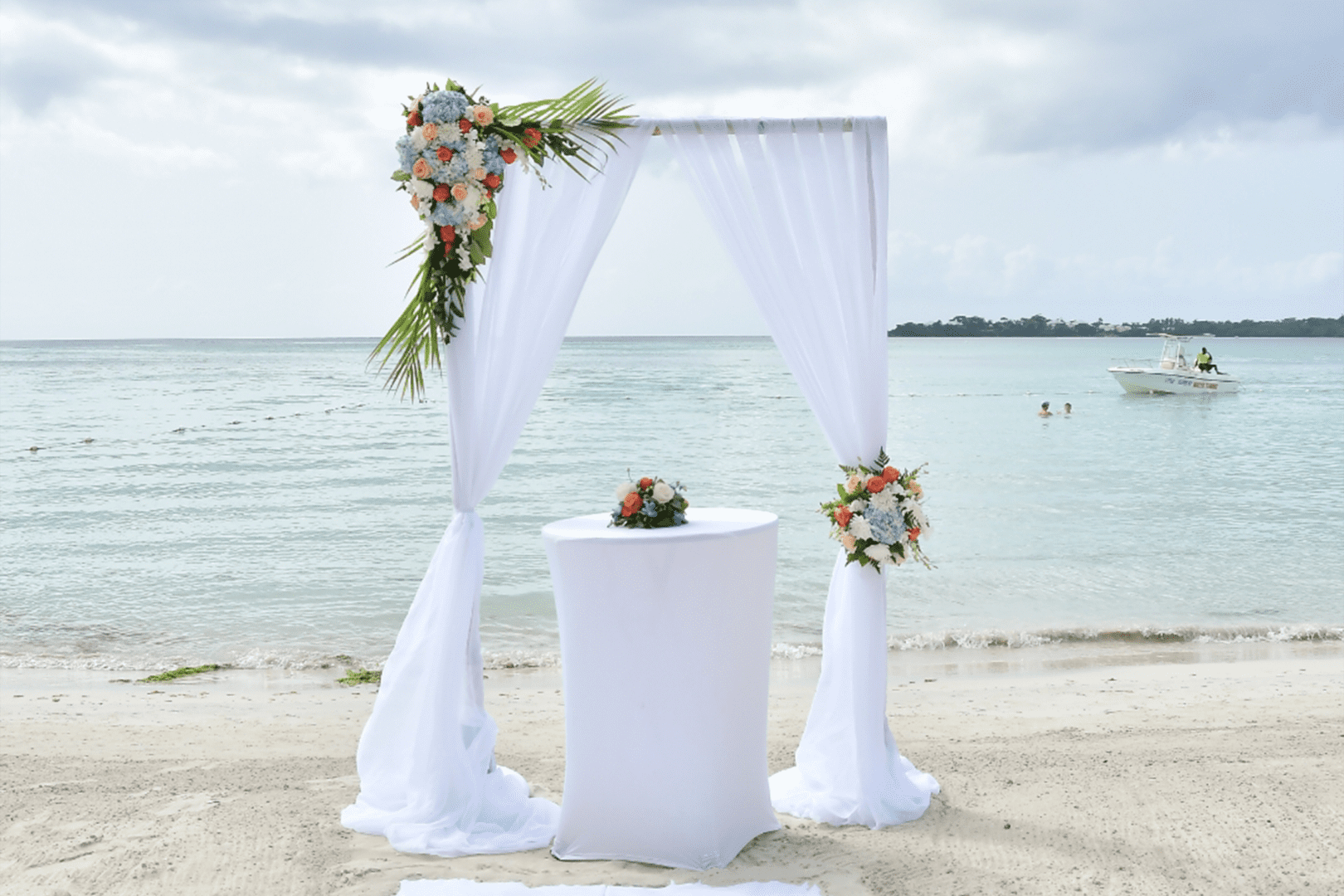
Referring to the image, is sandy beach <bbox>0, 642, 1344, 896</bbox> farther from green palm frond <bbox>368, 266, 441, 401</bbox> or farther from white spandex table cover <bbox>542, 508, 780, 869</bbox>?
green palm frond <bbox>368, 266, 441, 401</bbox>

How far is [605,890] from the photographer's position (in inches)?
123

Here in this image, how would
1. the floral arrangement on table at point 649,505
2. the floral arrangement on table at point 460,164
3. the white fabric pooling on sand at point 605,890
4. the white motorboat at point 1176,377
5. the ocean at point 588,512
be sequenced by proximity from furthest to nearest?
1. the white motorboat at point 1176,377
2. the ocean at point 588,512
3. the floral arrangement on table at point 460,164
4. the floral arrangement on table at point 649,505
5. the white fabric pooling on sand at point 605,890

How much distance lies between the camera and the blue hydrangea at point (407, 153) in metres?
3.85

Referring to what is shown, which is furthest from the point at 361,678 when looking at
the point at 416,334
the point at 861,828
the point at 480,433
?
the point at 861,828

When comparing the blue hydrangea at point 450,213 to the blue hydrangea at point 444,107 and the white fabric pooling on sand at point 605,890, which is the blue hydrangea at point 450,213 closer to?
the blue hydrangea at point 444,107

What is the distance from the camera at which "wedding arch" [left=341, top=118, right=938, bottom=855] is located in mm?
3941

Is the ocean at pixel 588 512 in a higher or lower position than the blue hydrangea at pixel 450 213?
lower

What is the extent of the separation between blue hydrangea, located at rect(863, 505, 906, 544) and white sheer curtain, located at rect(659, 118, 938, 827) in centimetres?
15

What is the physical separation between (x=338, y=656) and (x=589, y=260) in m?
4.31

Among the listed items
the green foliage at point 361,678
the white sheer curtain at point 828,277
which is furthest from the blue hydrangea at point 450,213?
the green foliage at point 361,678

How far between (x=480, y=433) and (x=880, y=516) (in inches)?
60.3

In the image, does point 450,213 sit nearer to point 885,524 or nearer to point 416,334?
point 416,334

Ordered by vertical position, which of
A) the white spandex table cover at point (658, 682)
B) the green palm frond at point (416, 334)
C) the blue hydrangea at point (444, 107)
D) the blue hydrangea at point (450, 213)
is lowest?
the white spandex table cover at point (658, 682)

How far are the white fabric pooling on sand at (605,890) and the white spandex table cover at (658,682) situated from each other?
0.77 ft
